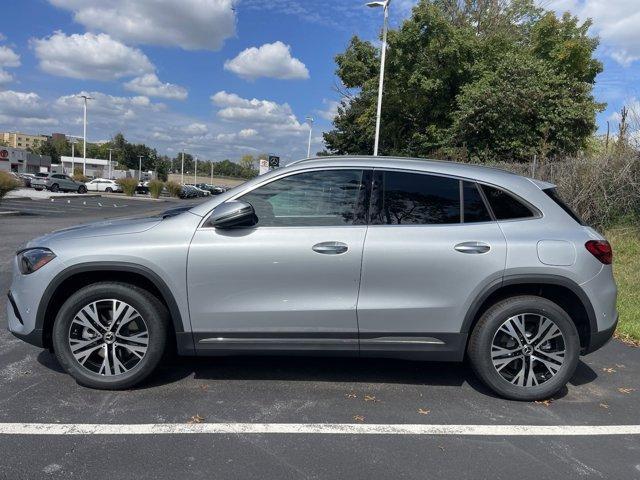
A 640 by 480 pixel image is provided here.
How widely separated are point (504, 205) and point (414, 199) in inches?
27.6

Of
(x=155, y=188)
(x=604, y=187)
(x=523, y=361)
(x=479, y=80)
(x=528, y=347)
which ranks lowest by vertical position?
(x=523, y=361)

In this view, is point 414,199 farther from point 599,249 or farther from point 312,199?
point 599,249

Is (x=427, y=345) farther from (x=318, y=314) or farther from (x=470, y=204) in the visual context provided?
(x=470, y=204)

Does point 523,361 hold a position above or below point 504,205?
below

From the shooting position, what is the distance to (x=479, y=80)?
22.9 metres

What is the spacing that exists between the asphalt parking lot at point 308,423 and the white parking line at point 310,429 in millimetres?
12

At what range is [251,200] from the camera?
3994 millimetres

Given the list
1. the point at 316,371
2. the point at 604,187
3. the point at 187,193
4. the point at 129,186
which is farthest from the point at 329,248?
the point at 187,193

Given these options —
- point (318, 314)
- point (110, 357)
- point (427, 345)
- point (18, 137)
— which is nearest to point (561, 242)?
point (427, 345)

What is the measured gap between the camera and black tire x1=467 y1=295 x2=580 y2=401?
3.96m

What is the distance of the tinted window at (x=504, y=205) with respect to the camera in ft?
13.2

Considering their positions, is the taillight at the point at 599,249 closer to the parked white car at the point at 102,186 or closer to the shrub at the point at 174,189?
the shrub at the point at 174,189

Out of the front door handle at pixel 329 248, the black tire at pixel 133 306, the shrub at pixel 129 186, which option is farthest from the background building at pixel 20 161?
the front door handle at pixel 329 248

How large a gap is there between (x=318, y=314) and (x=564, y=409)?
2053mm
